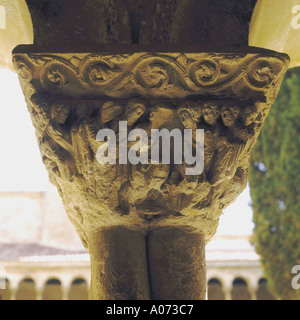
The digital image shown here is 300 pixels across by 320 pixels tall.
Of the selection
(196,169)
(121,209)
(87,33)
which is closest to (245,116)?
(196,169)

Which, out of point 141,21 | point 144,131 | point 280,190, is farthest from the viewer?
point 280,190

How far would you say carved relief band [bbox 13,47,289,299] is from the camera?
1391 millimetres

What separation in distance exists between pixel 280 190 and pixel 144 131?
619cm

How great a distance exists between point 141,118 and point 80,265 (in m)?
10.3

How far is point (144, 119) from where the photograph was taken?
1.42m

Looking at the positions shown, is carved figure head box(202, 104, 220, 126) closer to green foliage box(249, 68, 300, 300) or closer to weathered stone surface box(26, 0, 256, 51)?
weathered stone surface box(26, 0, 256, 51)

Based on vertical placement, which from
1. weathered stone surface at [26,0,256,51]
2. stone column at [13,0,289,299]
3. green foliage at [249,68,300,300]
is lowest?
stone column at [13,0,289,299]

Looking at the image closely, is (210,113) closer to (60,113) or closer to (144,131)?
(144,131)

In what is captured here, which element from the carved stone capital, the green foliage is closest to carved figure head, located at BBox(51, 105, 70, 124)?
the carved stone capital

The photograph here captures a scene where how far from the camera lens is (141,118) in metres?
1.42

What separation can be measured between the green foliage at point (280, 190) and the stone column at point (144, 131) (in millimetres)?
5631

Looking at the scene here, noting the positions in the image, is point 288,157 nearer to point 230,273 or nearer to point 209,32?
point 230,273

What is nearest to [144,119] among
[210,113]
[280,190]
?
[210,113]

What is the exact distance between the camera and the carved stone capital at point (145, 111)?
1389 millimetres
